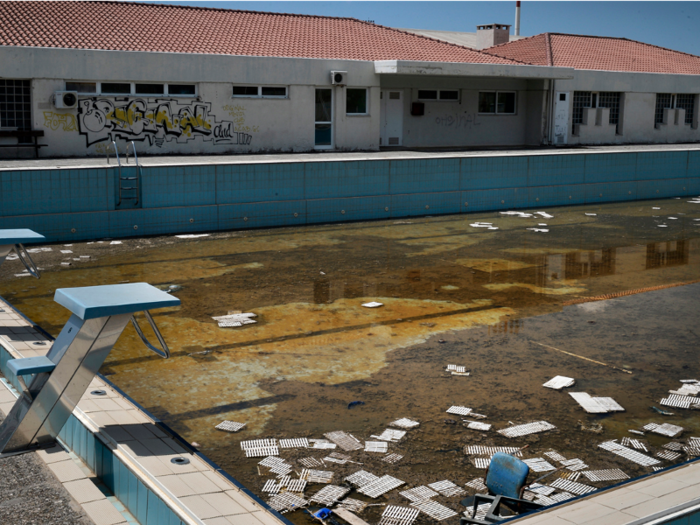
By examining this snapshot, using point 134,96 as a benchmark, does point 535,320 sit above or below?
below

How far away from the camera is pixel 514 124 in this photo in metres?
26.3

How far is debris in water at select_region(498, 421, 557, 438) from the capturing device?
4766 millimetres

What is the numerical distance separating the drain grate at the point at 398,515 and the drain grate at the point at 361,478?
284 mm

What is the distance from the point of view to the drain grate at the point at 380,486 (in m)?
4.00

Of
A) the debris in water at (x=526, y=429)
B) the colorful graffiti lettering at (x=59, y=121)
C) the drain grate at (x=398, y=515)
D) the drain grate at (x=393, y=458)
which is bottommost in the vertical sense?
the drain grate at (x=398, y=515)

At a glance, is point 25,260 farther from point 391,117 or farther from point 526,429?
point 391,117

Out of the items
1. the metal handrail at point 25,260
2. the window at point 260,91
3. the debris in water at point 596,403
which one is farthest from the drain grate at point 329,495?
the window at point 260,91

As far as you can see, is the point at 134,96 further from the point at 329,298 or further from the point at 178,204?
the point at 329,298

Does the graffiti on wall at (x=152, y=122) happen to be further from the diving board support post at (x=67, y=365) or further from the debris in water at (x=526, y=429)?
the debris in water at (x=526, y=429)

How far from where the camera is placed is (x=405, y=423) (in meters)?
4.92

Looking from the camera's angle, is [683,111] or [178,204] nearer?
[178,204]

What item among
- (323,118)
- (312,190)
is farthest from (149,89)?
(312,190)

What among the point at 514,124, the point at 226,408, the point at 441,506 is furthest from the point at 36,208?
the point at 514,124

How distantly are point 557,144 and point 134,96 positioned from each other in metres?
15.3
